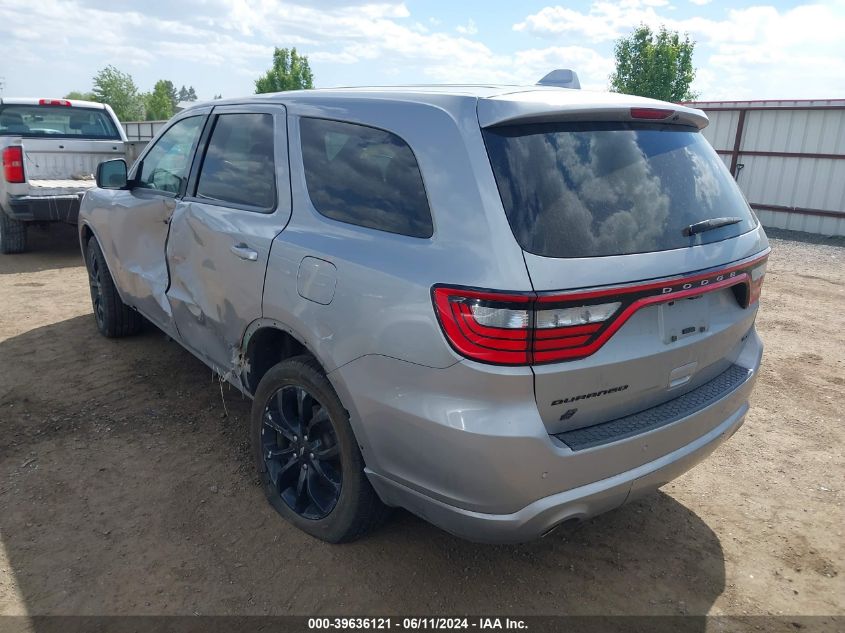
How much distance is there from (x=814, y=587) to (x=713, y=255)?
1475 millimetres

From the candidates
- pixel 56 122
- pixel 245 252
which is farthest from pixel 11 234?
pixel 245 252

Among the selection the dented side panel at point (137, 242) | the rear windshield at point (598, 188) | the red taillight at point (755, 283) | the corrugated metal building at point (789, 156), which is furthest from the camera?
the corrugated metal building at point (789, 156)

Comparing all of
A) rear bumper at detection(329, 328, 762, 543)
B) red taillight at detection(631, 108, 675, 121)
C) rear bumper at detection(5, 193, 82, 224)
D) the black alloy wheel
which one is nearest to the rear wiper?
red taillight at detection(631, 108, 675, 121)

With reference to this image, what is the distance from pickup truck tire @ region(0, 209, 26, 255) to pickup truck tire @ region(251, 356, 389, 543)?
7.22m

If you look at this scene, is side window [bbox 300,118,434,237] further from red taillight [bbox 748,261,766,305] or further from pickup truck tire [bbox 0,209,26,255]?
pickup truck tire [bbox 0,209,26,255]

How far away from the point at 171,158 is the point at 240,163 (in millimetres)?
1032

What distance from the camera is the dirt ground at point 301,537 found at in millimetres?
2521

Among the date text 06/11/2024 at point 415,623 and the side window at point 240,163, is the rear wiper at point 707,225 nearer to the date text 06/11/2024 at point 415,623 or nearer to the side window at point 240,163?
the date text 06/11/2024 at point 415,623

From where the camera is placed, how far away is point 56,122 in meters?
8.95

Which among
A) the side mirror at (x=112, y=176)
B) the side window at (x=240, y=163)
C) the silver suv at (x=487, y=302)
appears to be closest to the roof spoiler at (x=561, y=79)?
the silver suv at (x=487, y=302)

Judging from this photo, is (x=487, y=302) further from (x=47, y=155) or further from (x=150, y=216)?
(x=47, y=155)

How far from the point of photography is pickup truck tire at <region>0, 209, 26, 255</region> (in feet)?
27.6

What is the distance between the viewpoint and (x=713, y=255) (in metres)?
2.38

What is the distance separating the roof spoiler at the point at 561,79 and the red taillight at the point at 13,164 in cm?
709
